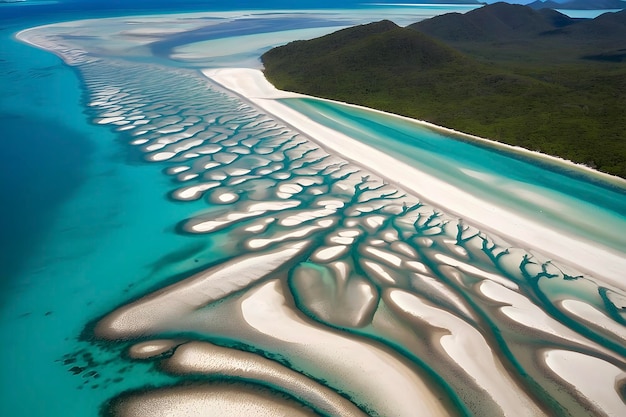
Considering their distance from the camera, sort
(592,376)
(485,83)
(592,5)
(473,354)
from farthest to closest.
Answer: (592,5), (485,83), (473,354), (592,376)

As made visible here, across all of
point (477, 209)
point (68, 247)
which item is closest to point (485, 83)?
point (477, 209)

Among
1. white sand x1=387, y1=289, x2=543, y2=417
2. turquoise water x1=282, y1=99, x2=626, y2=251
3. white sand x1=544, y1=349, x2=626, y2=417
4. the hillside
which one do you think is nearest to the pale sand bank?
turquoise water x1=282, y1=99, x2=626, y2=251

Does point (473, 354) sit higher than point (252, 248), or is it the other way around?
point (252, 248)

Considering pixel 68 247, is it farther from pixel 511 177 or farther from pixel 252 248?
pixel 511 177

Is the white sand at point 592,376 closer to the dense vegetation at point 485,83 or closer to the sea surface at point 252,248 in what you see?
the sea surface at point 252,248

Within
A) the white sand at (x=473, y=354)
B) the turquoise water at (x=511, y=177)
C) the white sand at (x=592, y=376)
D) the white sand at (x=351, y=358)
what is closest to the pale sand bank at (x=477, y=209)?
the turquoise water at (x=511, y=177)

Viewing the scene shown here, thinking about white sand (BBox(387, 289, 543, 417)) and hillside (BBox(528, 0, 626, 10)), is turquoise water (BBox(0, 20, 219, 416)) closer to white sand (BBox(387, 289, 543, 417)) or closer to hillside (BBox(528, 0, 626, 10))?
white sand (BBox(387, 289, 543, 417))
